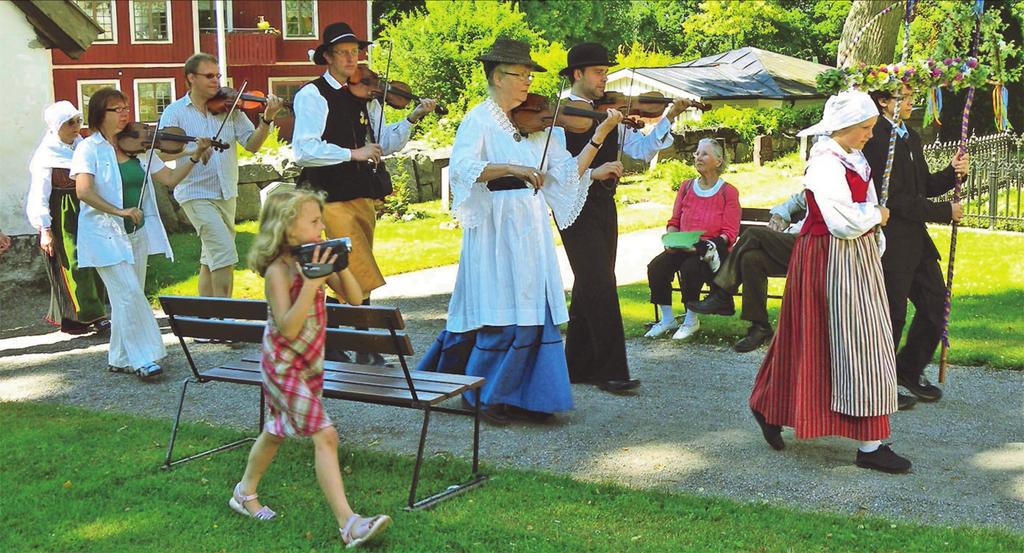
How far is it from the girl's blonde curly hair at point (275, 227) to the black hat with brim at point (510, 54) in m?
1.94

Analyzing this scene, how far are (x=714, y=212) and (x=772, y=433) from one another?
320 cm

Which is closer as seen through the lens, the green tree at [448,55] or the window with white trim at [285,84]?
the green tree at [448,55]

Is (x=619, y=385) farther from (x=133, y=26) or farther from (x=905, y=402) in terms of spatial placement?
(x=133, y=26)

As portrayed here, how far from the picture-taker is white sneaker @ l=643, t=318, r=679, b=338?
8820 millimetres

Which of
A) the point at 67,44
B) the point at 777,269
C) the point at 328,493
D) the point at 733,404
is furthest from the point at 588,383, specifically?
the point at 67,44

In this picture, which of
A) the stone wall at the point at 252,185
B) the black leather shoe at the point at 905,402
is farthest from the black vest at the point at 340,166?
the stone wall at the point at 252,185

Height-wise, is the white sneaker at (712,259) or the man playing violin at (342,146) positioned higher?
the man playing violin at (342,146)

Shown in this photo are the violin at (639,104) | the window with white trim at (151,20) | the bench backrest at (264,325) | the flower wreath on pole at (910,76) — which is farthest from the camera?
the window with white trim at (151,20)

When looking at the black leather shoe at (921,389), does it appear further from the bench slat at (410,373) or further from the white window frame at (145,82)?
the white window frame at (145,82)

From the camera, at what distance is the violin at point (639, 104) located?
746 centimetres

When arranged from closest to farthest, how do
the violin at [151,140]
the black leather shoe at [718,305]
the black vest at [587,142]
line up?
the black vest at [587,142] < the violin at [151,140] < the black leather shoe at [718,305]

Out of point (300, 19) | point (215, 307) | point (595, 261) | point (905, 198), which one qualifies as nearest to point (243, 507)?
point (215, 307)

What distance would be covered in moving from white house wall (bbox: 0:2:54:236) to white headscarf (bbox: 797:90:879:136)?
770 cm

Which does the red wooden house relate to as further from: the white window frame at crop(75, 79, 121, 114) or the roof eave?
the roof eave
